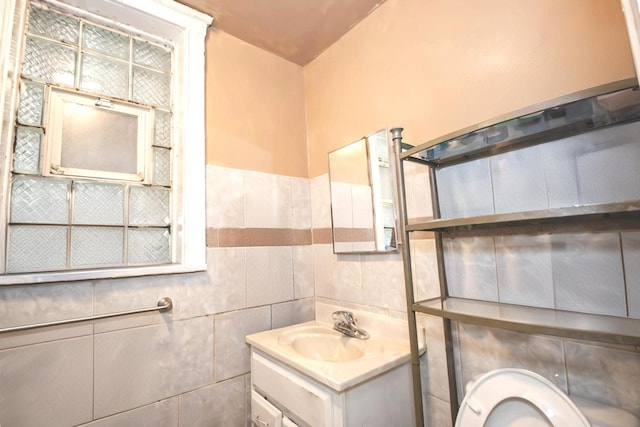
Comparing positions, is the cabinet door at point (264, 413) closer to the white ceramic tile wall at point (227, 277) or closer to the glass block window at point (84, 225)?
the white ceramic tile wall at point (227, 277)

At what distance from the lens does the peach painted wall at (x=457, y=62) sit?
0.80 m

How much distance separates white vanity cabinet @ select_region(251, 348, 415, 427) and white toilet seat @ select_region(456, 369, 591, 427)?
0.27 meters

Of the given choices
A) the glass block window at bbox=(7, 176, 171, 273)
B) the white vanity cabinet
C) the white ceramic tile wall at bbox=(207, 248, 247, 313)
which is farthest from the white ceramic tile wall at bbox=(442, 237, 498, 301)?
the glass block window at bbox=(7, 176, 171, 273)

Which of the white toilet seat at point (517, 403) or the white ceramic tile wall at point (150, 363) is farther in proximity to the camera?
the white ceramic tile wall at point (150, 363)

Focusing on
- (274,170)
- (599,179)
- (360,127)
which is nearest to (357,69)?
(360,127)

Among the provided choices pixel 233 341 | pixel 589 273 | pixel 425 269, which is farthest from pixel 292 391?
pixel 589 273

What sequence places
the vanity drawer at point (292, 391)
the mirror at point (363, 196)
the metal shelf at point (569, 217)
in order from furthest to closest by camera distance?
the mirror at point (363, 196) < the vanity drawer at point (292, 391) < the metal shelf at point (569, 217)

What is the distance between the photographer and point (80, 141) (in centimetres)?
118

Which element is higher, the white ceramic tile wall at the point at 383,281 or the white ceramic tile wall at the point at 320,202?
the white ceramic tile wall at the point at 320,202

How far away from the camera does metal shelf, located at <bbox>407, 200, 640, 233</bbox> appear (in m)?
0.58

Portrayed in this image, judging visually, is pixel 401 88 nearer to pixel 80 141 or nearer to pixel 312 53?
pixel 312 53

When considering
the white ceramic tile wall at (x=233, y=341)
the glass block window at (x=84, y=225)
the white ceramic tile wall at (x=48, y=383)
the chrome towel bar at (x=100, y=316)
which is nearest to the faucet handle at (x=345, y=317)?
the white ceramic tile wall at (x=233, y=341)

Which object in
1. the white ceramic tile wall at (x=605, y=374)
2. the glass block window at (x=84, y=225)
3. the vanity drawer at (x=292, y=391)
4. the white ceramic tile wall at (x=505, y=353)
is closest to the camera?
the white ceramic tile wall at (x=605, y=374)

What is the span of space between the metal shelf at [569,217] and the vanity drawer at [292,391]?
646 millimetres
